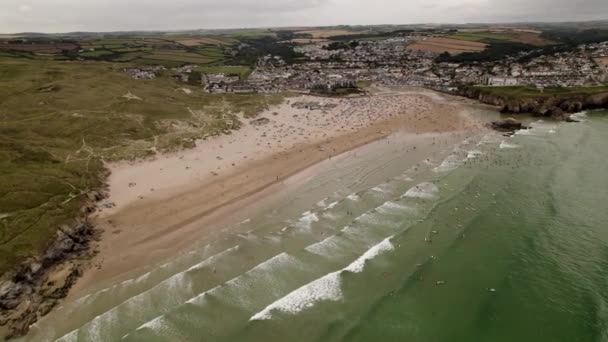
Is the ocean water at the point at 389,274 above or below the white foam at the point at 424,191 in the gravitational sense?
below

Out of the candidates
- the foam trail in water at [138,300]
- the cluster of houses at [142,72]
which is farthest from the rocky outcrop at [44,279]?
the cluster of houses at [142,72]

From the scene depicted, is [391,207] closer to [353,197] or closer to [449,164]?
[353,197]

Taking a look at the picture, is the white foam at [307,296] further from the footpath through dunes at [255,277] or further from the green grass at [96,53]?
the green grass at [96,53]

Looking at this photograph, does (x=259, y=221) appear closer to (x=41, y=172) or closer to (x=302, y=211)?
(x=302, y=211)

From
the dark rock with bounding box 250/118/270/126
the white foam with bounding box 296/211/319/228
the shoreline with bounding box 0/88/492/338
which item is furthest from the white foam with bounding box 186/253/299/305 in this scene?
the dark rock with bounding box 250/118/270/126

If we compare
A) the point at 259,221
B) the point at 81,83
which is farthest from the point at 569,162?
the point at 81,83

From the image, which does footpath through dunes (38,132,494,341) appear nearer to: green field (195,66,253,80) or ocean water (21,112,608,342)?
ocean water (21,112,608,342)
